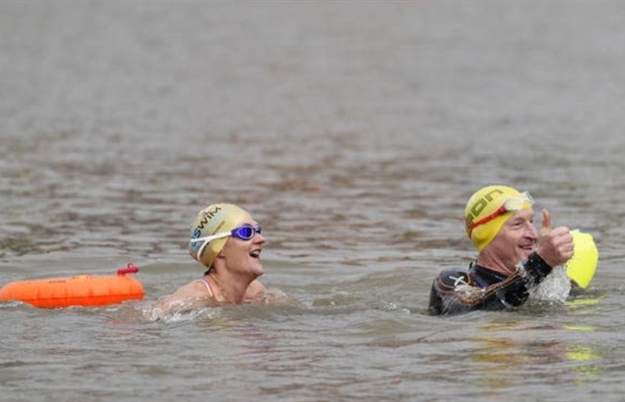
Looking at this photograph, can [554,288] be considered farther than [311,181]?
No

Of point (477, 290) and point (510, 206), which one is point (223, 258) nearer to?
point (477, 290)

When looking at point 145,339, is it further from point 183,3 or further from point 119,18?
point 183,3

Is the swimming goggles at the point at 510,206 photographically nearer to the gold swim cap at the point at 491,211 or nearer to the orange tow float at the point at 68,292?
the gold swim cap at the point at 491,211

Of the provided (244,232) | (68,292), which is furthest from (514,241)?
(68,292)

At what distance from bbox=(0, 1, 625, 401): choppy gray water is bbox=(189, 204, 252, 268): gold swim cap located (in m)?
0.57

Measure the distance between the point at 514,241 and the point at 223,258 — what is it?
2.46 m

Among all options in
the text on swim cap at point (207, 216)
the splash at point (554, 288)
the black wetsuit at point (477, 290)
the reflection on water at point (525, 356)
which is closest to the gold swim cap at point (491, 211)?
the black wetsuit at point (477, 290)

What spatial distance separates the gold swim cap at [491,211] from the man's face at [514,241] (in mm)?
47

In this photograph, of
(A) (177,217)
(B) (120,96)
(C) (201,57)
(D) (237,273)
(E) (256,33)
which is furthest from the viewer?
(E) (256,33)

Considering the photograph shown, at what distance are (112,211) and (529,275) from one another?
9879 mm

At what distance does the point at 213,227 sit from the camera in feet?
48.3

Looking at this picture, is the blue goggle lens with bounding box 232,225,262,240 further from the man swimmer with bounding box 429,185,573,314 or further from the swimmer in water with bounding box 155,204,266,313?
the man swimmer with bounding box 429,185,573,314

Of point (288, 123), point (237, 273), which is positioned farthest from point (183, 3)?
point (237, 273)

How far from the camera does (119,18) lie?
194 ft
